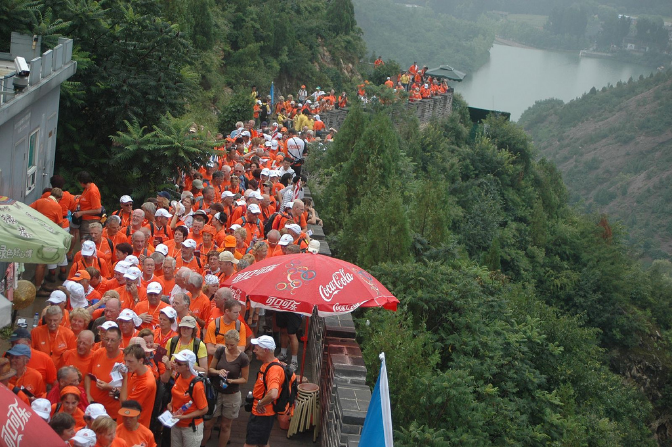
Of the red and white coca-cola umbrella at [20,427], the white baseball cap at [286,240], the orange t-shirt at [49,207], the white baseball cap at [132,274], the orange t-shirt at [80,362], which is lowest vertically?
the orange t-shirt at [49,207]

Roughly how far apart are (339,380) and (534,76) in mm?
152242

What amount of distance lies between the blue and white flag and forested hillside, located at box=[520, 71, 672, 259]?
80324mm

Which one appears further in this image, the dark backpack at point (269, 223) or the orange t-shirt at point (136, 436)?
the dark backpack at point (269, 223)

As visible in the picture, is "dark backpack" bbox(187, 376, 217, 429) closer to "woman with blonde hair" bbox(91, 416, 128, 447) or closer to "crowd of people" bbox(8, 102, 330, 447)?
"crowd of people" bbox(8, 102, 330, 447)

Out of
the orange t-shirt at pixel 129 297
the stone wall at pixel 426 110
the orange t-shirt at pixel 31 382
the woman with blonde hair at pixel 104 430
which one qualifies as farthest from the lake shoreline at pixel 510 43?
the woman with blonde hair at pixel 104 430

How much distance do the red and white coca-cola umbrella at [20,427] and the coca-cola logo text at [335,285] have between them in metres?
3.44

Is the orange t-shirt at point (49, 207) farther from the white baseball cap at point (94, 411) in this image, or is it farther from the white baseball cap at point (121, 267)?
the white baseball cap at point (94, 411)

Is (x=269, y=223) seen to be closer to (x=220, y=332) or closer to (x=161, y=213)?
(x=161, y=213)

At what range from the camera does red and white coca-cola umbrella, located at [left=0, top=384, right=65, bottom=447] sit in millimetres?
5023

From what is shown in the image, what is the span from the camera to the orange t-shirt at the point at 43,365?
23.9 ft

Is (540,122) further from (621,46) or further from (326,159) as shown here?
(326,159)

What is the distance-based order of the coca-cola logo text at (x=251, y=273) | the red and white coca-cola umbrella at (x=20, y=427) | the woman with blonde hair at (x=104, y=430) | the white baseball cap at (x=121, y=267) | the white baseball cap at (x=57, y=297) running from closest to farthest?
the red and white coca-cola umbrella at (x=20, y=427)
the woman with blonde hair at (x=104, y=430)
the white baseball cap at (x=57, y=297)
the coca-cola logo text at (x=251, y=273)
the white baseball cap at (x=121, y=267)

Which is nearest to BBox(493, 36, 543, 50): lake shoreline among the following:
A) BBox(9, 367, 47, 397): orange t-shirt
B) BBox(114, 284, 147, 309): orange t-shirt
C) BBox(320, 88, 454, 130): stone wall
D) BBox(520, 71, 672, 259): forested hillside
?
BBox(520, 71, 672, 259): forested hillside

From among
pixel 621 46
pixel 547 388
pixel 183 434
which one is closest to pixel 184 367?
pixel 183 434
